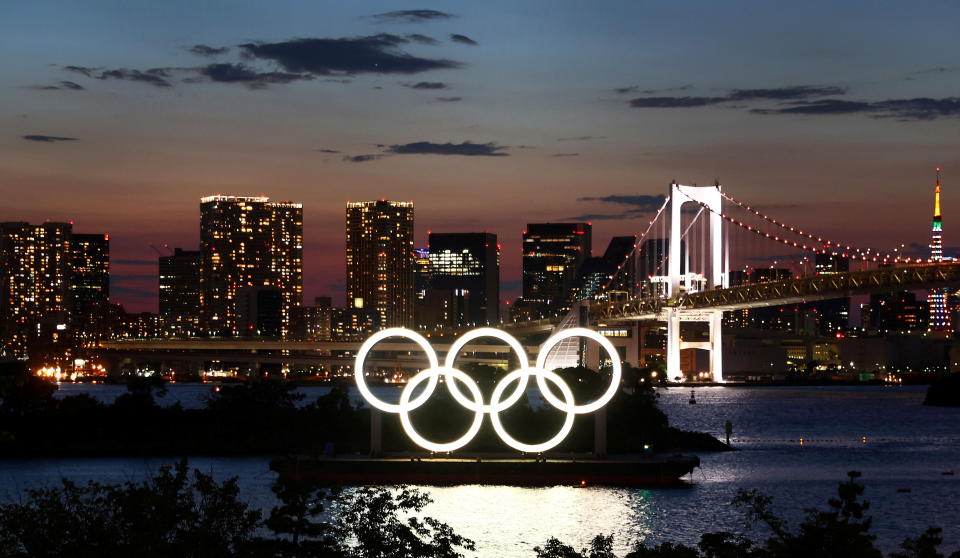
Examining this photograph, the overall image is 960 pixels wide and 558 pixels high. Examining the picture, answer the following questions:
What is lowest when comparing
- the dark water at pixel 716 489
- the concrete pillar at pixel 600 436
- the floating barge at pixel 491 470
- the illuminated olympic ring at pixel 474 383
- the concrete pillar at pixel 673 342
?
the dark water at pixel 716 489

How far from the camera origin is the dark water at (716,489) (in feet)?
99.6

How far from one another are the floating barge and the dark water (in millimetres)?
430

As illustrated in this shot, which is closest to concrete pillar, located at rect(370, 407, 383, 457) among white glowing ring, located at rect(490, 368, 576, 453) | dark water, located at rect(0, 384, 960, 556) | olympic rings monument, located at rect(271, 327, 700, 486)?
olympic rings monument, located at rect(271, 327, 700, 486)

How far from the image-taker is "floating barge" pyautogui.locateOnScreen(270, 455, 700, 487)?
35.2m

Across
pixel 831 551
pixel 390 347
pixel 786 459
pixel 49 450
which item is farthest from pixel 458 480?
pixel 390 347

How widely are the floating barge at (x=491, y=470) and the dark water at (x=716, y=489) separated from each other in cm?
43

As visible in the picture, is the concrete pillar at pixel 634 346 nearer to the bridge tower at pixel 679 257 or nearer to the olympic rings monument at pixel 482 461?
the bridge tower at pixel 679 257

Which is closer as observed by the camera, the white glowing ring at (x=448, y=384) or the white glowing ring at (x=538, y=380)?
the white glowing ring at (x=448, y=384)

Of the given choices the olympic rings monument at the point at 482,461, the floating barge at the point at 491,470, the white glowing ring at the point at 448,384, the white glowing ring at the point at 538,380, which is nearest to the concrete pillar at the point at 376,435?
the olympic rings monument at the point at 482,461

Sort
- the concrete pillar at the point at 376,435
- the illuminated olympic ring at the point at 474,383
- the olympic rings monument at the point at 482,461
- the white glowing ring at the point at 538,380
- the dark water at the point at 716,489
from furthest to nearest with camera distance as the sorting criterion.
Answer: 1. the concrete pillar at the point at 376,435
2. the white glowing ring at the point at 538,380
3. the olympic rings monument at the point at 482,461
4. the illuminated olympic ring at the point at 474,383
5. the dark water at the point at 716,489

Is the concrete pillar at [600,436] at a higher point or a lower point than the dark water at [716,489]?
higher

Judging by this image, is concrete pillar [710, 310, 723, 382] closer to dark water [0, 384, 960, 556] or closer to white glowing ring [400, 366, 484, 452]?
dark water [0, 384, 960, 556]

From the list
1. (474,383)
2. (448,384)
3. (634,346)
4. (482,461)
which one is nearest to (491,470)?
(482,461)

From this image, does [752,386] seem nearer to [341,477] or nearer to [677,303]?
[677,303]
